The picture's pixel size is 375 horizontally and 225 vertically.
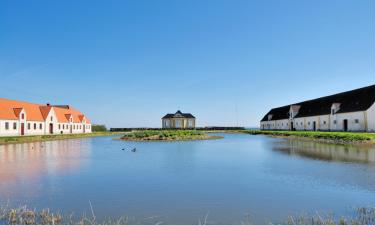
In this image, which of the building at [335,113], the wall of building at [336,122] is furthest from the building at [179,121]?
the wall of building at [336,122]

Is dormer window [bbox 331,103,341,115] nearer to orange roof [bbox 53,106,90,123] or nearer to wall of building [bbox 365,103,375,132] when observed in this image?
wall of building [bbox 365,103,375,132]

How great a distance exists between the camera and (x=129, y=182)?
1221 centimetres

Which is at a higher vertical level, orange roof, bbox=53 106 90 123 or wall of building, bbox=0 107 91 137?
orange roof, bbox=53 106 90 123

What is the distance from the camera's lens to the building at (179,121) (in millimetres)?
88500

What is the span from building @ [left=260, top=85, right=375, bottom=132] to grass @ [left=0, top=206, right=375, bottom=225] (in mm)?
39403

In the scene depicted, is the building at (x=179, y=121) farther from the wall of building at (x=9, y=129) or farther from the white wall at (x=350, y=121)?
the wall of building at (x=9, y=129)

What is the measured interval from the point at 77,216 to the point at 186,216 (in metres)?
2.84

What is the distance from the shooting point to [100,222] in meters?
7.26

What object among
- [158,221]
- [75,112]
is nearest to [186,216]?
[158,221]

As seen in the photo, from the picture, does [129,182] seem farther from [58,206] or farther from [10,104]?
[10,104]

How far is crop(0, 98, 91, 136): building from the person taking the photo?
43.1 meters

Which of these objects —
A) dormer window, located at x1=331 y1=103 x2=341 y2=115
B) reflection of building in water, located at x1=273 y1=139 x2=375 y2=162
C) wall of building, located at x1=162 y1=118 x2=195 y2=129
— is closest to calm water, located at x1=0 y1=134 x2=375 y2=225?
reflection of building in water, located at x1=273 y1=139 x2=375 y2=162

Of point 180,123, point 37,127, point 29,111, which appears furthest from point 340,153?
point 180,123

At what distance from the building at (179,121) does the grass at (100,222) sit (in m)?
80.2
